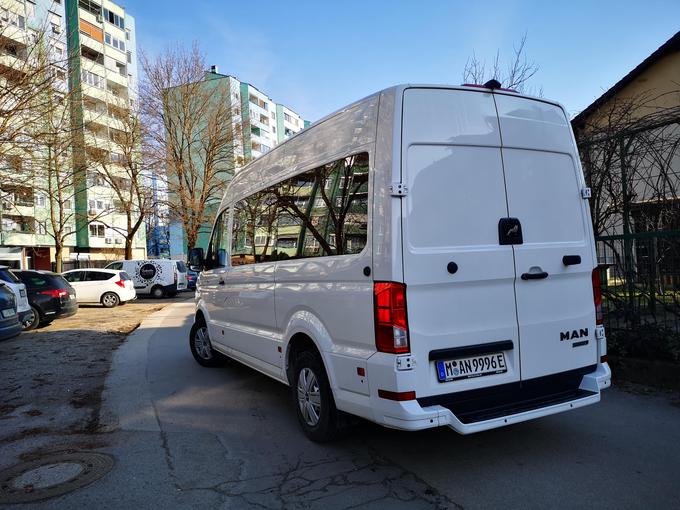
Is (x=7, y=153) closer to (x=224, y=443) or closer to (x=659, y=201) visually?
(x=224, y=443)

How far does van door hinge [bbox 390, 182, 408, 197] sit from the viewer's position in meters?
3.41

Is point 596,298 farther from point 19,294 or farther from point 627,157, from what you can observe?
point 19,294

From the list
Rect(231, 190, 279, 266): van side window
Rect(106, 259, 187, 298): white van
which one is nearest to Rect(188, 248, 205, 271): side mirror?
Rect(231, 190, 279, 266): van side window

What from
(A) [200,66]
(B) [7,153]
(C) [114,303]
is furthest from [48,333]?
(A) [200,66]

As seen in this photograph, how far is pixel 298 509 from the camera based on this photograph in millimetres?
3199

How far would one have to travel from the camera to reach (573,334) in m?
4.00

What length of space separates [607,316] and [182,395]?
5.10 meters

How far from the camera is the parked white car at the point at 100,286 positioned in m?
20.7

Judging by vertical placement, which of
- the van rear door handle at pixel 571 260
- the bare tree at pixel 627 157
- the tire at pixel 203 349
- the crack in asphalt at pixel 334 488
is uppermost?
the bare tree at pixel 627 157

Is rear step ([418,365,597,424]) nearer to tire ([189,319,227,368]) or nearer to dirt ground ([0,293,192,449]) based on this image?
dirt ground ([0,293,192,449])

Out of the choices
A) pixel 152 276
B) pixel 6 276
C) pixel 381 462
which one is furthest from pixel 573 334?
pixel 152 276

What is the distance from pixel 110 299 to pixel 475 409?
20.1 m

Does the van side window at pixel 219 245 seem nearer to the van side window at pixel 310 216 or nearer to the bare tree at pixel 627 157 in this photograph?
the van side window at pixel 310 216

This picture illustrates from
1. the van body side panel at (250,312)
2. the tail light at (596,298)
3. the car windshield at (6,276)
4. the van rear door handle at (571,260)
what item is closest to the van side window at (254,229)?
the van body side panel at (250,312)
